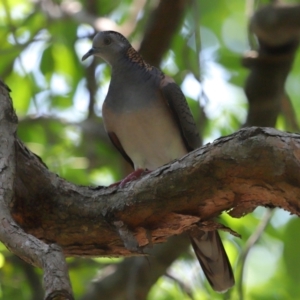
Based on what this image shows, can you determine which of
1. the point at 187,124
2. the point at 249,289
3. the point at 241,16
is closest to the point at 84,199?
the point at 187,124

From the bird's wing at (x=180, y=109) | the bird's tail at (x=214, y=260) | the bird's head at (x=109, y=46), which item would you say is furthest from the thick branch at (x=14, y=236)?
the bird's head at (x=109, y=46)

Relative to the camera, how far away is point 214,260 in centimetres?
339

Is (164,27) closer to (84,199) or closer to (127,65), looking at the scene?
(127,65)

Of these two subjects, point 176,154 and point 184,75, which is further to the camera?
point 184,75

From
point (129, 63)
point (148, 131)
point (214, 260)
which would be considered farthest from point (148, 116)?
point (214, 260)

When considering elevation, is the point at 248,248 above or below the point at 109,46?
below

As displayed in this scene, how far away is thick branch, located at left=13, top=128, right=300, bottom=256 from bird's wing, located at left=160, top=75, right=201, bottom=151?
112 cm

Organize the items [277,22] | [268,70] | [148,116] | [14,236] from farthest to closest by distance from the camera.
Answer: [268,70], [277,22], [148,116], [14,236]

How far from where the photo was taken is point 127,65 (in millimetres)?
4141

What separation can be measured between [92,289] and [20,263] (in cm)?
62

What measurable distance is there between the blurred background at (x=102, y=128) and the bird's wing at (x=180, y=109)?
0.28m

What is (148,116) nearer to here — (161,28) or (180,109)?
(180,109)

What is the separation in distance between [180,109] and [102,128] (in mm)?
1165

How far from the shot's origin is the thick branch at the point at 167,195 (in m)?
2.43
